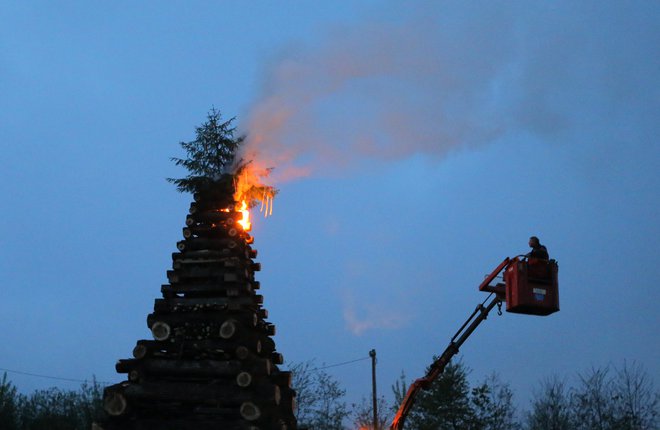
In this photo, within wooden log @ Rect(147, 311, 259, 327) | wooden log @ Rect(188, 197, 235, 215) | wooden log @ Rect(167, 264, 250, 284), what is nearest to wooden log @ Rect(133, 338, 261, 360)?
wooden log @ Rect(147, 311, 259, 327)

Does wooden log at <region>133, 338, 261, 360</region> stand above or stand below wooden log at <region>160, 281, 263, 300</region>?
below

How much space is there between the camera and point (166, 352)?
1585 centimetres

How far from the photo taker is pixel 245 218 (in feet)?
57.9

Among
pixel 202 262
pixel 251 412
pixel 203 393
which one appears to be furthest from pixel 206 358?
pixel 202 262

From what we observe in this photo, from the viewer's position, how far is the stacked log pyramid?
1495 centimetres

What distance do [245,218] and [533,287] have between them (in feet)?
22.5

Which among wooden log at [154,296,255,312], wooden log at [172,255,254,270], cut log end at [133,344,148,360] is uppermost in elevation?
wooden log at [172,255,254,270]

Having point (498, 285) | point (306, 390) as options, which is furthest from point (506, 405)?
point (498, 285)

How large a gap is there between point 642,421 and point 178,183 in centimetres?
3347

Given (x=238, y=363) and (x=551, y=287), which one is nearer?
(x=238, y=363)

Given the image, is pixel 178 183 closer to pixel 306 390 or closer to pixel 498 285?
pixel 498 285

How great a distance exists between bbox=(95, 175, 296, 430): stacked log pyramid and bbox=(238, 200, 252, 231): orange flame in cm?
47

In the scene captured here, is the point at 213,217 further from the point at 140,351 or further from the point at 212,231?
the point at 140,351

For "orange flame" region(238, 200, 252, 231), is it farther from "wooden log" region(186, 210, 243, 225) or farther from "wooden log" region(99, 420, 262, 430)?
"wooden log" region(99, 420, 262, 430)
